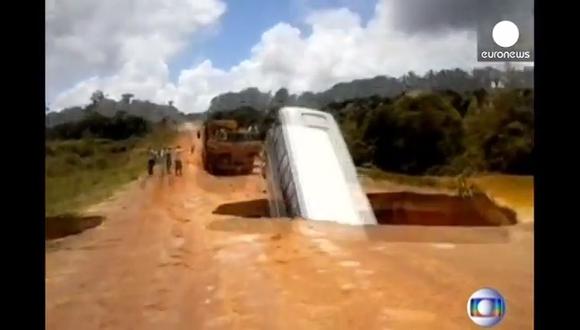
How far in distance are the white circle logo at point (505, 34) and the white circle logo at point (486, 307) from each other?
41 cm

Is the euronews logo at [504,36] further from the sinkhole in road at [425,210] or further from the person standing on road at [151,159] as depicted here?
the person standing on road at [151,159]

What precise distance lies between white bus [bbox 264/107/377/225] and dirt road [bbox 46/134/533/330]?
3 centimetres

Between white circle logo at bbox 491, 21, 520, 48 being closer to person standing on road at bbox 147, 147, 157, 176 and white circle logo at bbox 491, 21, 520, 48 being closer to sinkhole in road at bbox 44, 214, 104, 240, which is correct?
person standing on road at bbox 147, 147, 157, 176

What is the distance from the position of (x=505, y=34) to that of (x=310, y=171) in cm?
40

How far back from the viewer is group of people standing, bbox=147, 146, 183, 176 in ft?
4.16

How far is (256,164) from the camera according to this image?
1286 mm

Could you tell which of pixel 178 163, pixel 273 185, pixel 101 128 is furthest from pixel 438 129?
pixel 101 128

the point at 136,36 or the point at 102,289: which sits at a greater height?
the point at 136,36

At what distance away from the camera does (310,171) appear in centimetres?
129

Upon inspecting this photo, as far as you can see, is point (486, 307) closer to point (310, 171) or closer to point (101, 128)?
point (310, 171)
